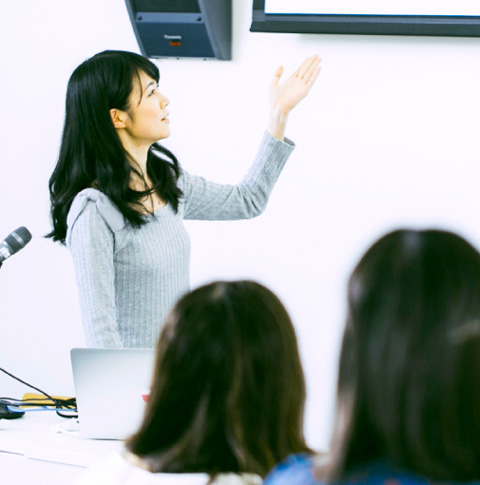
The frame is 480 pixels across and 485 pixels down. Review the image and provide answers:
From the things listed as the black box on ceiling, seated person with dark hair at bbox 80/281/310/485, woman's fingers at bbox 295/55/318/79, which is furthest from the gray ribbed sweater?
seated person with dark hair at bbox 80/281/310/485

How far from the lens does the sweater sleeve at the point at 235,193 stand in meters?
2.08

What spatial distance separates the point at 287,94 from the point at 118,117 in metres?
0.49

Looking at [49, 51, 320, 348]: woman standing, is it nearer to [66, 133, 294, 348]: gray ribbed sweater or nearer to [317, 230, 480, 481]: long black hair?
[66, 133, 294, 348]: gray ribbed sweater

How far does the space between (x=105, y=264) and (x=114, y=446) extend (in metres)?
0.46

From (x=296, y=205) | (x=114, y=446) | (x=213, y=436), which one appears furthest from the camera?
(x=296, y=205)

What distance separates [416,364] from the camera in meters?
0.73

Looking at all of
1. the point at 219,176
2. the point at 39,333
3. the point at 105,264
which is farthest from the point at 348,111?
the point at 39,333

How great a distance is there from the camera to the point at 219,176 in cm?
260

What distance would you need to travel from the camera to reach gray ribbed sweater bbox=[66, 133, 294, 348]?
1.77 m

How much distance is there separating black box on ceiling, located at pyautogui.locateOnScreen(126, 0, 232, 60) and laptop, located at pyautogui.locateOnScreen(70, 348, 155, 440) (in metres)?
1.31

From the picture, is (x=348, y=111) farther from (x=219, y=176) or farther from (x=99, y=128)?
(x=99, y=128)

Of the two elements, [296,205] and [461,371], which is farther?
[296,205]

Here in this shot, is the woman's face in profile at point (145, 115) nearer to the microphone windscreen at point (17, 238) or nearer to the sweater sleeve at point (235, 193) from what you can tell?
the sweater sleeve at point (235, 193)

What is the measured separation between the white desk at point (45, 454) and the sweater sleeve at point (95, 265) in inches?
9.7
